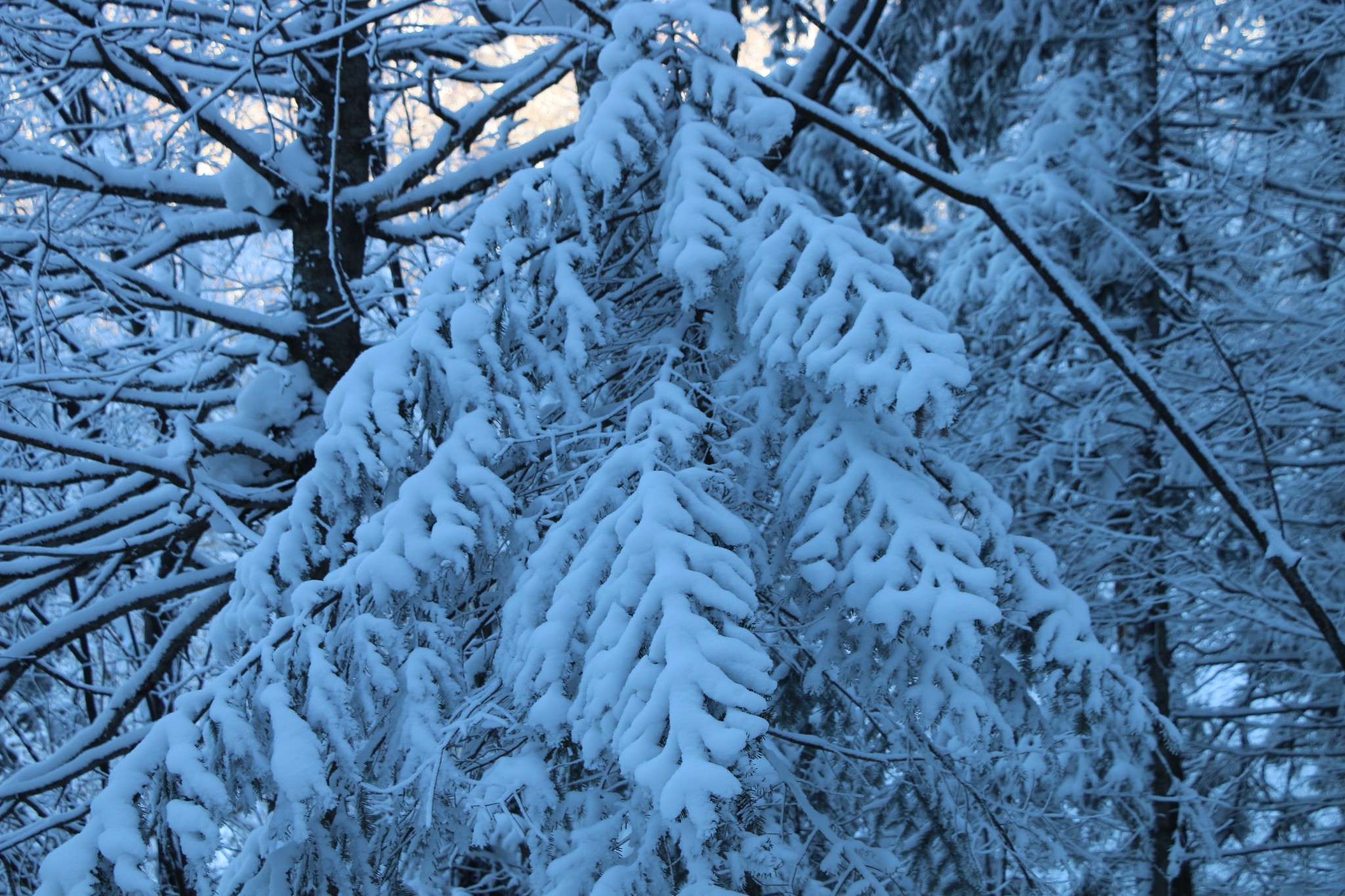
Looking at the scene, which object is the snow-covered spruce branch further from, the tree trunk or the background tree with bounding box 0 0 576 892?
the tree trunk

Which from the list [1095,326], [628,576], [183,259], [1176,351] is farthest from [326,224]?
[1176,351]

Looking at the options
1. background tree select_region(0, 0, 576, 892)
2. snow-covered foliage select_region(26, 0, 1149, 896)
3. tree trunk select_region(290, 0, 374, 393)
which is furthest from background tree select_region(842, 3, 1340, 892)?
tree trunk select_region(290, 0, 374, 393)

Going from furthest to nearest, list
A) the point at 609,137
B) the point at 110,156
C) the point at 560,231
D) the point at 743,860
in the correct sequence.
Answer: the point at 110,156
the point at 560,231
the point at 609,137
the point at 743,860

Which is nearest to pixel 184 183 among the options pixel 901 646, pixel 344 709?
pixel 344 709

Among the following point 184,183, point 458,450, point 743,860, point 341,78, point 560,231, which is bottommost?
point 743,860

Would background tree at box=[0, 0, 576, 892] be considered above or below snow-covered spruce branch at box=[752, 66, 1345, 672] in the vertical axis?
above

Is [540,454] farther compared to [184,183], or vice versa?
[184,183]

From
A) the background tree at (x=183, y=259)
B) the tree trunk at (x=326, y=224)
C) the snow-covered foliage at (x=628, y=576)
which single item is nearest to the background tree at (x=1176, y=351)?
the snow-covered foliage at (x=628, y=576)

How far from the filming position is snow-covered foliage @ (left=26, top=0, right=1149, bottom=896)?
1.99 metres

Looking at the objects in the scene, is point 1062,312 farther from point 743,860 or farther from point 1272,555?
point 743,860

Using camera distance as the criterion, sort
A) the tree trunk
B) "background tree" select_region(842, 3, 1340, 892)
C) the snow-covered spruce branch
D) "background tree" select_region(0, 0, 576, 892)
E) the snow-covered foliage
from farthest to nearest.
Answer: "background tree" select_region(842, 3, 1340, 892) < the tree trunk < "background tree" select_region(0, 0, 576, 892) < the snow-covered spruce branch < the snow-covered foliage

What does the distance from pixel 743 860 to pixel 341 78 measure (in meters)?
4.96

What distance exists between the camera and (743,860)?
6.23ft

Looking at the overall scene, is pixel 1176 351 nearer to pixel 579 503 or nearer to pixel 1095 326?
pixel 1095 326
